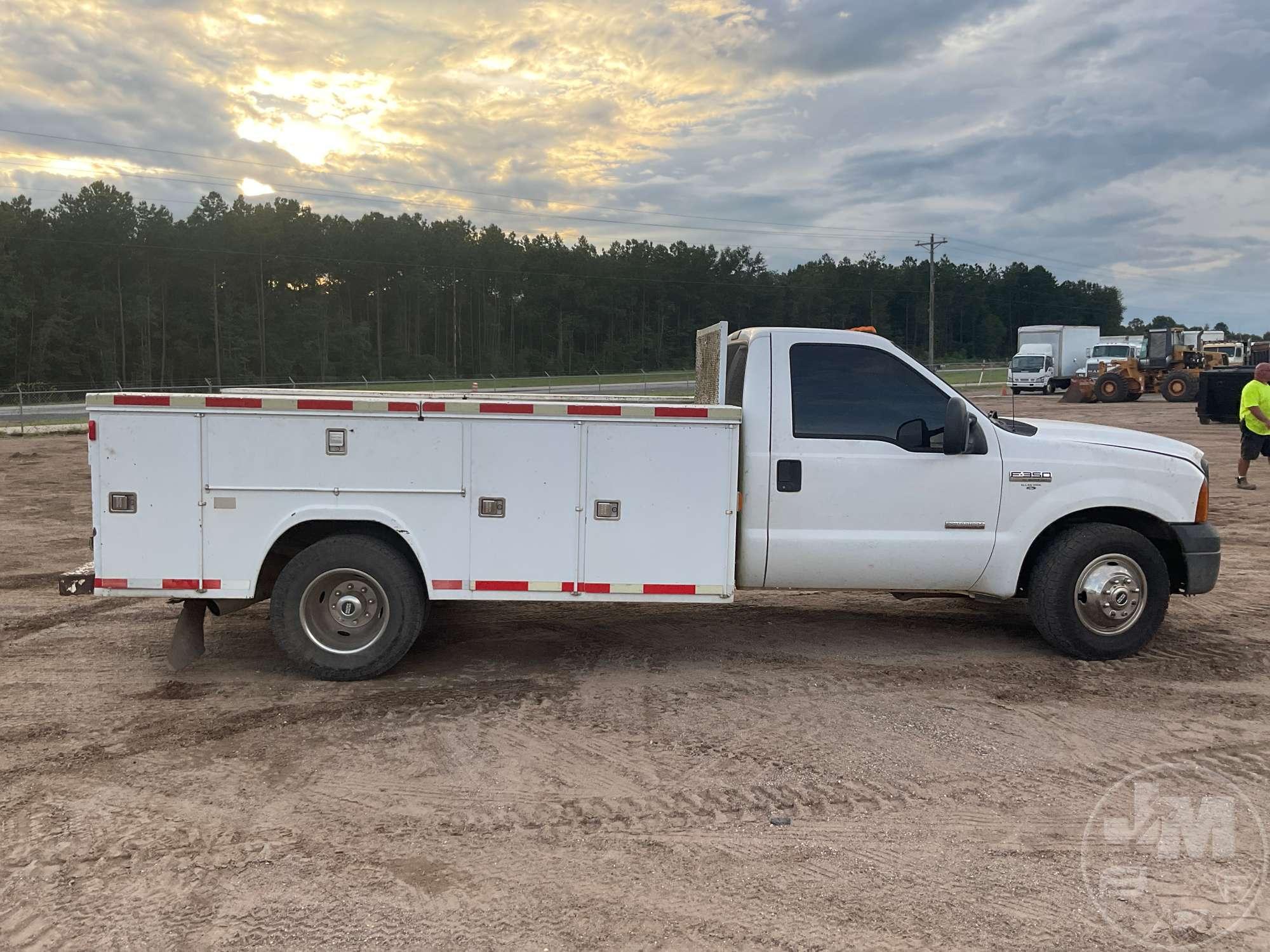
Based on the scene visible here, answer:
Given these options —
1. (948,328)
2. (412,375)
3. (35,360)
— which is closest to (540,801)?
(35,360)

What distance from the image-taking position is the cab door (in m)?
6.03

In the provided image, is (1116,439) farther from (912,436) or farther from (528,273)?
(528,273)

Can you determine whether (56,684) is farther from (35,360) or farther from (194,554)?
(35,360)

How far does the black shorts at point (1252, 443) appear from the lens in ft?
46.5

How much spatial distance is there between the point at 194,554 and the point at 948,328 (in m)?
116

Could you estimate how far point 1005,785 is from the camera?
450 cm

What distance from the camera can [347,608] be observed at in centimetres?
584

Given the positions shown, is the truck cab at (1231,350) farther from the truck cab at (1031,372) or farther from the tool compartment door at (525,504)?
the tool compartment door at (525,504)

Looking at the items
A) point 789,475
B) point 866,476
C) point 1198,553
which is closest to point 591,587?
point 789,475

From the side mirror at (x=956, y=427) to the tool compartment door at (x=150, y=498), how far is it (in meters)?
4.49

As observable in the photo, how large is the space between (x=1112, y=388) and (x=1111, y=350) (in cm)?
1133

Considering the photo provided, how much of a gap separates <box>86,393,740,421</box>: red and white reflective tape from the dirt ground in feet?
5.47

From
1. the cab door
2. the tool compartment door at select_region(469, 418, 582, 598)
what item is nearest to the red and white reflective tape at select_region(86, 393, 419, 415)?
the tool compartment door at select_region(469, 418, 582, 598)

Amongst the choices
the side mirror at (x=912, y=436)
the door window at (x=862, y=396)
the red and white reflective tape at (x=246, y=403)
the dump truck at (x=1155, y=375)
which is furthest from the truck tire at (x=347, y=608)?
the dump truck at (x=1155, y=375)
